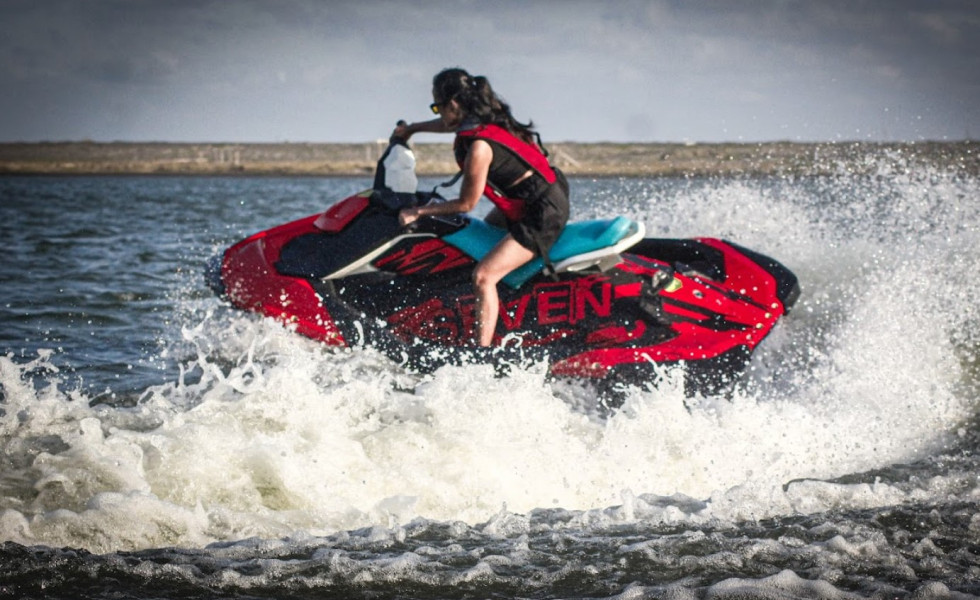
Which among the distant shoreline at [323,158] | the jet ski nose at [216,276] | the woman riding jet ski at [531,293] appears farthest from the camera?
the distant shoreline at [323,158]

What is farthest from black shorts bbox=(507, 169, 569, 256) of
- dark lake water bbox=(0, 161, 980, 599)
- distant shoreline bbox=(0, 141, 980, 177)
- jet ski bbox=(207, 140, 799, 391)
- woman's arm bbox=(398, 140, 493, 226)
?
distant shoreline bbox=(0, 141, 980, 177)

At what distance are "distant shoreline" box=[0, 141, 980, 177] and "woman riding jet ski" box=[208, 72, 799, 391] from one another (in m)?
63.9

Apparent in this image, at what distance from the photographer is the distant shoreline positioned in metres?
74.4

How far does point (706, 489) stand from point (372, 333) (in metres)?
2.27

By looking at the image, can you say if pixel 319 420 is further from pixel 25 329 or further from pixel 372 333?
pixel 25 329

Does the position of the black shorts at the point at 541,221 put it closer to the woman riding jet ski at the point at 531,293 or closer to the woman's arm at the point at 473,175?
the woman riding jet ski at the point at 531,293

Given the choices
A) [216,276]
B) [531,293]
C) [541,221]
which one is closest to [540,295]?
[531,293]

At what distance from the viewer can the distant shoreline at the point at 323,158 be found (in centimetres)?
7438

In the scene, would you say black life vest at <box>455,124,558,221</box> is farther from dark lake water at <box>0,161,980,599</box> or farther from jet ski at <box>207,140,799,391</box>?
dark lake water at <box>0,161,980,599</box>

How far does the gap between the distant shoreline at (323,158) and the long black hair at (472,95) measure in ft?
211

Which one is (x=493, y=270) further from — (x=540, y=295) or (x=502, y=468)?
(x=502, y=468)

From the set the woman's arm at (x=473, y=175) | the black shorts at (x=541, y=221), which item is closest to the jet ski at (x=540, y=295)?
the black shorts at (x=541, y=221)

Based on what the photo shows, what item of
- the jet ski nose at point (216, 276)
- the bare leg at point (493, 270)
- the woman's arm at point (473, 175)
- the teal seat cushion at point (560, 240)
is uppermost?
the woman's arm at point (473, 175)

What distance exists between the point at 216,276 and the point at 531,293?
86.2 inches
